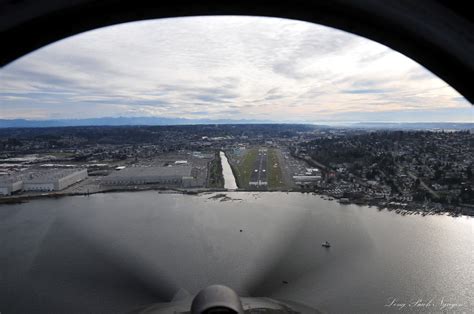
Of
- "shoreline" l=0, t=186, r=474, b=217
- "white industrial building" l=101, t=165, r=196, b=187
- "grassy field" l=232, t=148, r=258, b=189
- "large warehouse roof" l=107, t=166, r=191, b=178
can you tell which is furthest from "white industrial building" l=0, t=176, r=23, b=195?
"grassy field" l=232, t=148, r=258, b=189

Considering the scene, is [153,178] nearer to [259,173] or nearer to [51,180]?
[51,180]

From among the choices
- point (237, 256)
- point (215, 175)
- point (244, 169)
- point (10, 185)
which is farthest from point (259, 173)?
point (237, 256)

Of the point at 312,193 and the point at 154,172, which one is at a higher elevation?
the point at 154,172

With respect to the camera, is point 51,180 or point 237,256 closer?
point 237,256

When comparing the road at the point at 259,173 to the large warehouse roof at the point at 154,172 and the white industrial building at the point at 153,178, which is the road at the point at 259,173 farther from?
the large warehouse roof at the point at 154,172

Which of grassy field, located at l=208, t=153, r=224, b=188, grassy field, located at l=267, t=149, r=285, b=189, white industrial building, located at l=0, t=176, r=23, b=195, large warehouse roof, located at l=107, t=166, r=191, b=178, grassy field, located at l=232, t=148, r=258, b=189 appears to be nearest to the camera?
white industrial building, located at l=0, t=176, r=23, b=195

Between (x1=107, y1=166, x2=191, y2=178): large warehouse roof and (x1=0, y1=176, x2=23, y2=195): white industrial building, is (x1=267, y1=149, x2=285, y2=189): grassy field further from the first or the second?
(x1=0, y1=176, x2=23, y2=195): white industrial building

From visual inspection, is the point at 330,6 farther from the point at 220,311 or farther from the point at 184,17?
the point at 220,311
